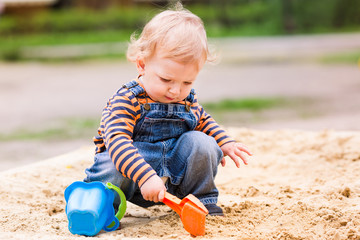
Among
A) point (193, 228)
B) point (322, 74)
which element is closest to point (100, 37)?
point (322, 74)

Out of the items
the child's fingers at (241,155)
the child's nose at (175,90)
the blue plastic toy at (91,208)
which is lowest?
the blue plastic toy at (91,208)

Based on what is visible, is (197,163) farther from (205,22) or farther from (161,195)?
(205,22)

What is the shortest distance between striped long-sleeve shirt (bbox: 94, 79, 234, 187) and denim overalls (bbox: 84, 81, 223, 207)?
35mm

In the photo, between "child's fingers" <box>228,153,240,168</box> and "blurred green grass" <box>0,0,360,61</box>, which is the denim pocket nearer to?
"child's fingers" <box>228,153,240,168</box>

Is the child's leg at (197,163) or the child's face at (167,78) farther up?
the child's face at (167,78)

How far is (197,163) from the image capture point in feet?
6.26

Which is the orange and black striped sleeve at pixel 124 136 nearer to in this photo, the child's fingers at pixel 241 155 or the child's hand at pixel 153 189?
the child's hand at pixel 153 189

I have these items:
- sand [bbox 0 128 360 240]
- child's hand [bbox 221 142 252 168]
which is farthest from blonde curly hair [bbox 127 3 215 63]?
sand [bbox 0 128 360 240]

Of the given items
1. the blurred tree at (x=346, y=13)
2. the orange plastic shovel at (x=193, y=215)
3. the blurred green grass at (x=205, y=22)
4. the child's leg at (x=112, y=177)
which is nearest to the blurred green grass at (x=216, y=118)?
the child's leg at (x=112, y=177)

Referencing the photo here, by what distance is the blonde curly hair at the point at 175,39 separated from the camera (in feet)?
5.98

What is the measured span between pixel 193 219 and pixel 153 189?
0.17 m

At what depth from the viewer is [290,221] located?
1.89 metres

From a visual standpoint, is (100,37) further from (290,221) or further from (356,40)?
(290,221)

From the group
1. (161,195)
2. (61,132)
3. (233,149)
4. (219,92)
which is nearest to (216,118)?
(61,132)
